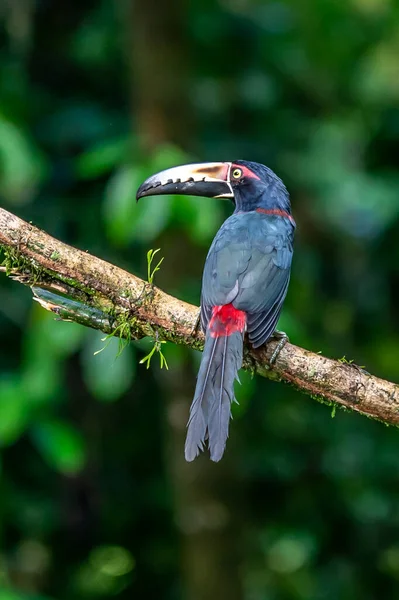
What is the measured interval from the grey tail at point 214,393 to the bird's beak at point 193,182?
0.80 m

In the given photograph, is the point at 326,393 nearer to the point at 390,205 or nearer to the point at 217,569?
the point at 217,569

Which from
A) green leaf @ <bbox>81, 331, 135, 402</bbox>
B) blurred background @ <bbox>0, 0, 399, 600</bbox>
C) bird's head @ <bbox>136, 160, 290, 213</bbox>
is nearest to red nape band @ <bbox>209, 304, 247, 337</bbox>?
green leaf @ <bbox>81, 331, 135, 402</bbox>

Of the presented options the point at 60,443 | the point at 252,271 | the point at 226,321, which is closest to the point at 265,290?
the point at 252,271

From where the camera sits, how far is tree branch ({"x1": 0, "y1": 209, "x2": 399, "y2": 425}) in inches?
123

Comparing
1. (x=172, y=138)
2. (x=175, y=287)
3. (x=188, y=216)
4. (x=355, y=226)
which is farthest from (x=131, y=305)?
(x=355, y=226)

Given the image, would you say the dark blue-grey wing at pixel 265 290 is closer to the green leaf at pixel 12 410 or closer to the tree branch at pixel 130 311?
the tree branch at pixel 130 311

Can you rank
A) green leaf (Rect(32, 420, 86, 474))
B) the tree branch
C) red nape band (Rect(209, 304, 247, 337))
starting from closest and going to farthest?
the tree branch, red nape band (Rect(209, 304, 247, 337)), green leaf (Rect(32, 420, 86, 474))

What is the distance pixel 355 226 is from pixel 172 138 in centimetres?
200

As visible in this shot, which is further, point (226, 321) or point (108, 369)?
point (108, 369)

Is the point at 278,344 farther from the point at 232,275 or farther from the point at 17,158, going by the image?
the point at 17,158

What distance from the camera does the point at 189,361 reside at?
4379mm

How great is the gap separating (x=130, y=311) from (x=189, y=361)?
1141mm

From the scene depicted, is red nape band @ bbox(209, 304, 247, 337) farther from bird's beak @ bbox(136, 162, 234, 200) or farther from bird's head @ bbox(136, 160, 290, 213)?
bird's head @ bbox(136, 160, 290, 213)

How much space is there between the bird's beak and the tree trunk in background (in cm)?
55
